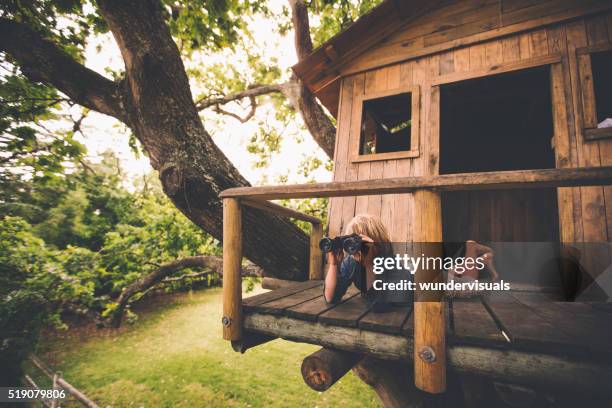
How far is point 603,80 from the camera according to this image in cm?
396

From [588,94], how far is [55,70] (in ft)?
20.0

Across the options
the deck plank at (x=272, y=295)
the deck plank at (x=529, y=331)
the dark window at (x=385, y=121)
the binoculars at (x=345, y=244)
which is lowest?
the deck plank at (x=272, y=295)

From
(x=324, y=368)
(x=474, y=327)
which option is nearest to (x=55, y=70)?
(x=324, y=368)

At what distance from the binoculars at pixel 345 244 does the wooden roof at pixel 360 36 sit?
3372mm

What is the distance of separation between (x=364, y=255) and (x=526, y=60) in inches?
129

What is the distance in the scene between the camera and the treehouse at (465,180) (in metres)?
1.50

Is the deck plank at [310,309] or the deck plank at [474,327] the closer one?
the deck plank at [474,327]

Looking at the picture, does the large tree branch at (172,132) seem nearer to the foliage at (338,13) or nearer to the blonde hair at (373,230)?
the blonde hair at (373,230)

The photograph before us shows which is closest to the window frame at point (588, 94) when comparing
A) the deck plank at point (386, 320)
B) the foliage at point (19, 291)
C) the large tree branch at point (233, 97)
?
the deck plank at point (386, 320)

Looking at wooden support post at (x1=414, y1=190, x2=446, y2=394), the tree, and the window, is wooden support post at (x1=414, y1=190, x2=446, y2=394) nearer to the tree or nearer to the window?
the tree

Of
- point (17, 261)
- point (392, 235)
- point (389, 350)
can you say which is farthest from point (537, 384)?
point (17, 261)

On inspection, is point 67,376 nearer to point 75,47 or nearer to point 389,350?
point 75,47

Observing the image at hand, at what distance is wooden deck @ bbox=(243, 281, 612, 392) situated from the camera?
139cm

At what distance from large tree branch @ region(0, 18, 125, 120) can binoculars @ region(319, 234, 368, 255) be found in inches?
125
